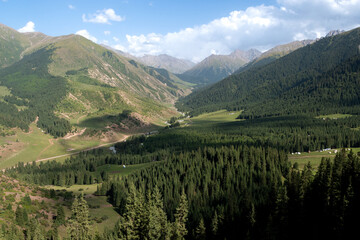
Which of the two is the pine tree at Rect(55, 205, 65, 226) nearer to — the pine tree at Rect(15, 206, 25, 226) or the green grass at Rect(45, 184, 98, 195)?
the pine tree at Rect(15, 206, 25, 226)

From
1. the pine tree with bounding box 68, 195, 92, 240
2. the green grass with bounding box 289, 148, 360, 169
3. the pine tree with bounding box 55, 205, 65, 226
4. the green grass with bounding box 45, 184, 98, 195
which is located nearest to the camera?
the pine tree with bounding box 68, 195, 92, 240

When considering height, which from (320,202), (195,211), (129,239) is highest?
(320,202)

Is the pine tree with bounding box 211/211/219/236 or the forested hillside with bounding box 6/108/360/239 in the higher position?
the forested hillside with bounding box 6/108/360/239

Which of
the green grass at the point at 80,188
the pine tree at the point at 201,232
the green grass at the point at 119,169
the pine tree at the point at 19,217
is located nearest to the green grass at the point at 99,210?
the green grass at the point at 80,188

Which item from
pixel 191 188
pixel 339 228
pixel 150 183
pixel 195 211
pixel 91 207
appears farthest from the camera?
pixel 150 183

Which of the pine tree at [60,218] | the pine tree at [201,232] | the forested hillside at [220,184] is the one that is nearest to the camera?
the forested hillside at [220,184]

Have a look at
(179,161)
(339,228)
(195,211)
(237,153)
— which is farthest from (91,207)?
(339,228)

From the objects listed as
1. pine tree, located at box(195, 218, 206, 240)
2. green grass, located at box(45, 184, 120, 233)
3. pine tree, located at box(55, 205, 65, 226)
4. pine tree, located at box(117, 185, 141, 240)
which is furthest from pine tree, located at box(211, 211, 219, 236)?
pine tree, located at box(55, 205, 65, 226)

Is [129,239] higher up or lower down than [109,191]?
higher up

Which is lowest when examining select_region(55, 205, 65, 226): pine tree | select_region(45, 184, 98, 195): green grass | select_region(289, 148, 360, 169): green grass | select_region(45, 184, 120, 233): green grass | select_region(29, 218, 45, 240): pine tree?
select_region(45, 184, 120, 233): green grass

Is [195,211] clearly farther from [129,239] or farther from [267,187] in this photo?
[129,239]

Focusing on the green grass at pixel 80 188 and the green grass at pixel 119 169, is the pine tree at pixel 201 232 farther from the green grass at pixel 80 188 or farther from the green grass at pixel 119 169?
the green grass at pixel 119 169
